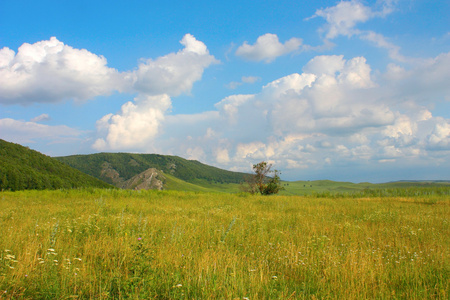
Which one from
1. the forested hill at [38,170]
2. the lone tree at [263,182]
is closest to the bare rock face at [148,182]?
the forested hill at [38,170]

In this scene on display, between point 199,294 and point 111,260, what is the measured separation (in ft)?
8.21

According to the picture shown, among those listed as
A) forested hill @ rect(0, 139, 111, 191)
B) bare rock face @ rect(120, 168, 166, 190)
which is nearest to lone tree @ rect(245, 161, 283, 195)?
forested hill @ rect(0, 139, 111, 191)

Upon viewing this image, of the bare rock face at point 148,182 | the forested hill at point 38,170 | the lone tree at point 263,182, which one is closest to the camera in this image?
the lone tree at point 263,182

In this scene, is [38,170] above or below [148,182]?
above

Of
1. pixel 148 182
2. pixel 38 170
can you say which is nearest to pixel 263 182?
pixel 38 170

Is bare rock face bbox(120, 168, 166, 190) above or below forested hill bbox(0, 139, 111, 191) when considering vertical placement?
below

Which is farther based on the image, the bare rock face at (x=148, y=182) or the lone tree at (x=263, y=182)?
the bare rock face at (x=148, y=182)

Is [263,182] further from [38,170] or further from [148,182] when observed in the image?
[148,182]

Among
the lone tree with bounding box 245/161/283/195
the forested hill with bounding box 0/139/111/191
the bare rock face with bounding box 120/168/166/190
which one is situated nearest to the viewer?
the lone tree with bounding box 245/161/283/195

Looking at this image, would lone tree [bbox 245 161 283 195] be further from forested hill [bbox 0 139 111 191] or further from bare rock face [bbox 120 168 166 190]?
bare rock face [bbox 120 168 166 190]

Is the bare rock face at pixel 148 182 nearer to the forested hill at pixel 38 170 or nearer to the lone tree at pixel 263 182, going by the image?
the forested hill at pixel 38 170

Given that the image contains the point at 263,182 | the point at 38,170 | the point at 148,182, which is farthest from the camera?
the point at 148,182

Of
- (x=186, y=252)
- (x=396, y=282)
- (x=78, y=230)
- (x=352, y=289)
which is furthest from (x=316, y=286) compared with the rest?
(x=78, y=230)

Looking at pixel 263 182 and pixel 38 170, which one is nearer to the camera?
pixel 263 182
